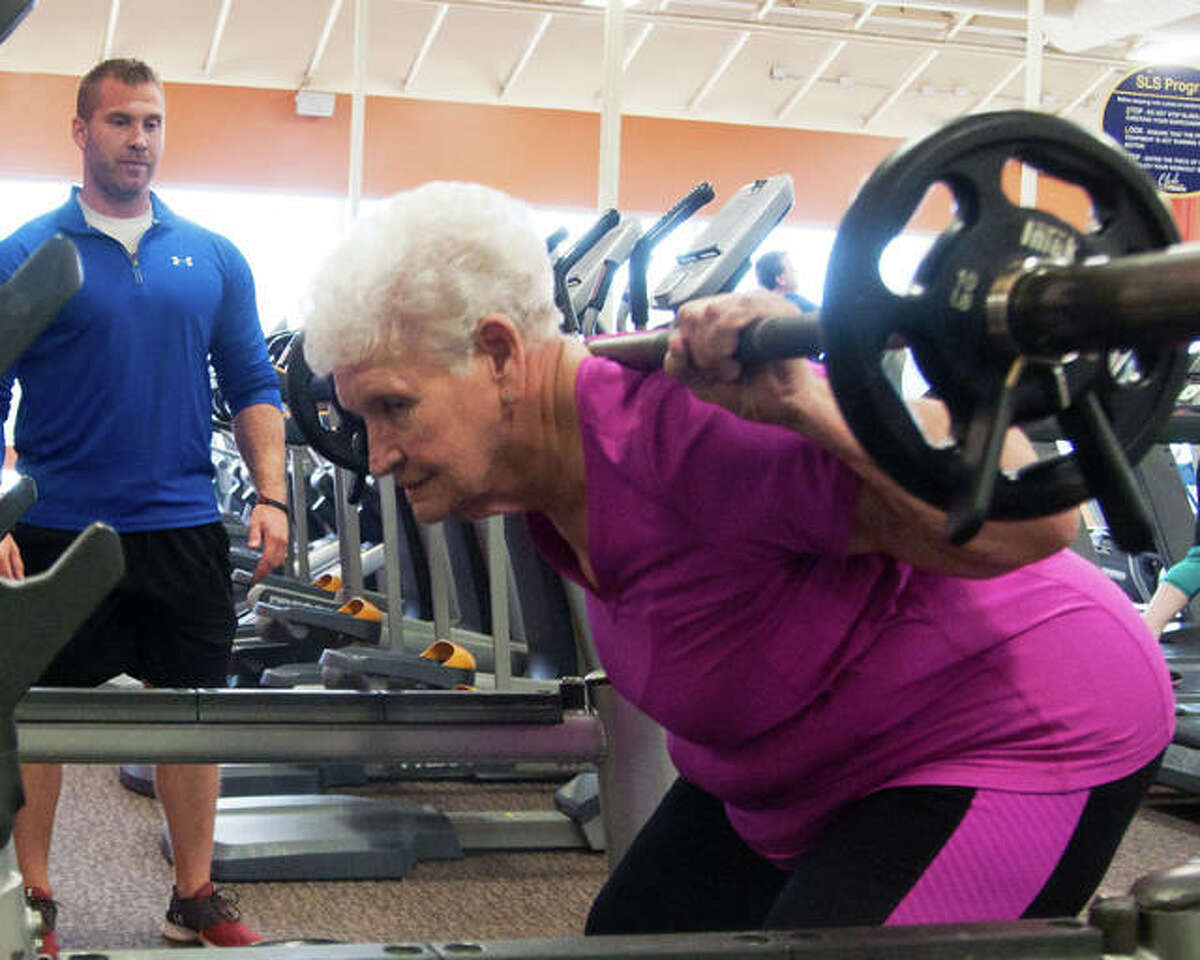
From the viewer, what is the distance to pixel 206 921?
2.67 meters

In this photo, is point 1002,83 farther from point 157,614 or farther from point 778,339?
point 778,339

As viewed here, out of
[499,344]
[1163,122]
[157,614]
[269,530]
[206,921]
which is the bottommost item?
[206,921]

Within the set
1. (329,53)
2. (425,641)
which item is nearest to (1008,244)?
(425,641)

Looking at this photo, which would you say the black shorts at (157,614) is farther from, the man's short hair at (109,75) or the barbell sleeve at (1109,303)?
the barbell sleeve at (1109,303)

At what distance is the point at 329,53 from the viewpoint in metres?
10.8

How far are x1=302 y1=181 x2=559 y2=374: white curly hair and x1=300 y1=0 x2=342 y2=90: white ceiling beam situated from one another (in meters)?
8.91

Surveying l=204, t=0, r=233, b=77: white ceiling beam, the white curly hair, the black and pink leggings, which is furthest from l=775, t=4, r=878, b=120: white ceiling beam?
the black and pink leggings

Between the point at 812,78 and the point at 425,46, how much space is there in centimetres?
276

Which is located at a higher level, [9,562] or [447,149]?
[447,149]

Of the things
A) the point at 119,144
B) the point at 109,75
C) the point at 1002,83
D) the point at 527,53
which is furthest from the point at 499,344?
the point at 1002,83

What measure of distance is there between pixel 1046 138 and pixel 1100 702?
1.70 feet

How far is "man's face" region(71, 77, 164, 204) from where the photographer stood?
2609mm

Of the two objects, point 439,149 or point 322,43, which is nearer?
point 322,43

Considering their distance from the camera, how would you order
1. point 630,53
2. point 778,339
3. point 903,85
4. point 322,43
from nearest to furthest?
1. point 778,339
2. point 322,43
3. point 630,53
4. point 903,85
